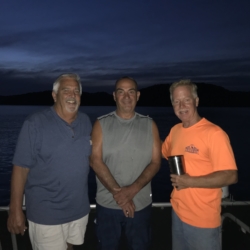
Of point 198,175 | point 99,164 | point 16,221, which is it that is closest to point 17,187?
point 16,221

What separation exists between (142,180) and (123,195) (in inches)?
12.0

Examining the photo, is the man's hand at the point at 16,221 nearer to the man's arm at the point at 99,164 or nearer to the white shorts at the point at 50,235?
the white shorts at the point at 50,235

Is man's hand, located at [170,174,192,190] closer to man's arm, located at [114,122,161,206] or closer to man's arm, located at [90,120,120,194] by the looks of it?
man's arm, located at [114,122,161,206]

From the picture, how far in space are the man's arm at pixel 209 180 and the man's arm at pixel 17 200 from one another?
1.76 m

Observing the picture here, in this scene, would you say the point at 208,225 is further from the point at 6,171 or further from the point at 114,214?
the point at 6,171

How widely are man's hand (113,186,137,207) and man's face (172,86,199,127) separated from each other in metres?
1.10

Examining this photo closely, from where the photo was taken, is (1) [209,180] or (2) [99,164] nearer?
(1) [209,180]

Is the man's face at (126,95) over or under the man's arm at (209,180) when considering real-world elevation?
over

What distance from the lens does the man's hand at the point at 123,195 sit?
3.39 m

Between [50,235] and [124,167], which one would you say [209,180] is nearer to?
[124,167]

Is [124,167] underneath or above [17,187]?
above

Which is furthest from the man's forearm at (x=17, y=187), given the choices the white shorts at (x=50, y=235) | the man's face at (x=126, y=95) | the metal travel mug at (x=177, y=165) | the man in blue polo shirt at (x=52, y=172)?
the metal travel mug at (x=177, y=165)

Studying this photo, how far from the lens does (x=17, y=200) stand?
3.05m

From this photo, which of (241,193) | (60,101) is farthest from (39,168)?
(241,193)
